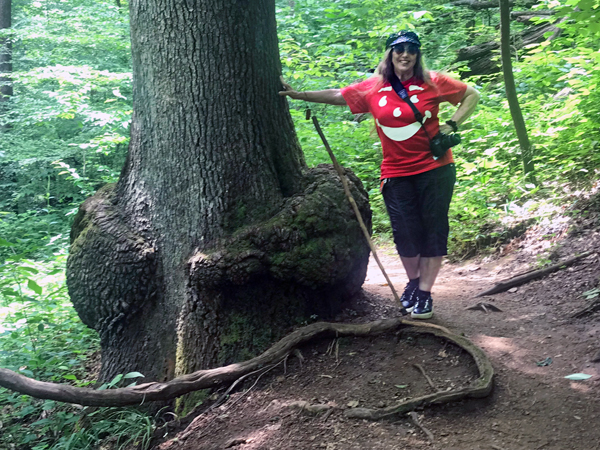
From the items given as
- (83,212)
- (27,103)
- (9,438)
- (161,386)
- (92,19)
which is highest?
(92,19)

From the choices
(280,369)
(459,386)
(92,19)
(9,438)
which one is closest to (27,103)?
(92,19)

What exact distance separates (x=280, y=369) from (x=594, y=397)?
6.27ft

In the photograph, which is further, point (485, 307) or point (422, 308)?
point (485, 307)

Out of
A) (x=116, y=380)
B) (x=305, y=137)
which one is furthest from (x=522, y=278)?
(x=305, y=137)

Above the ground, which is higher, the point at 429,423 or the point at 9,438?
the point at 429,423

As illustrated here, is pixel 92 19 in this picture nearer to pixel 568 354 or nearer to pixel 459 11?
pixel 459 11

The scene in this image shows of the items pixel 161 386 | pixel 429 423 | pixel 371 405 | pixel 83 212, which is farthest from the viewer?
pixel 83 212

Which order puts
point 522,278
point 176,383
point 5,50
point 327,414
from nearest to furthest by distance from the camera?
point 327,414 → point 176,383 → point 522,278 → point 5,50

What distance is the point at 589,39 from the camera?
7.45m

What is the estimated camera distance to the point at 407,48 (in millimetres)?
3400

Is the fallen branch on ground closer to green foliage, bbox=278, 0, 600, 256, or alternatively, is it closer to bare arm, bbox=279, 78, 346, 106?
green foliage, bbox=278, 0, 600, 256

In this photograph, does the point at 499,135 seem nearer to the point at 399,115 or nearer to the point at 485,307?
the point at 485,307

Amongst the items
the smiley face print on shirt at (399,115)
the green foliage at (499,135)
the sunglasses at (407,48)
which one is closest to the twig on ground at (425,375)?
the smiley face print on shirt at (399,115)

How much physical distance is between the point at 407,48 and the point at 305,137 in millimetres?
5236
